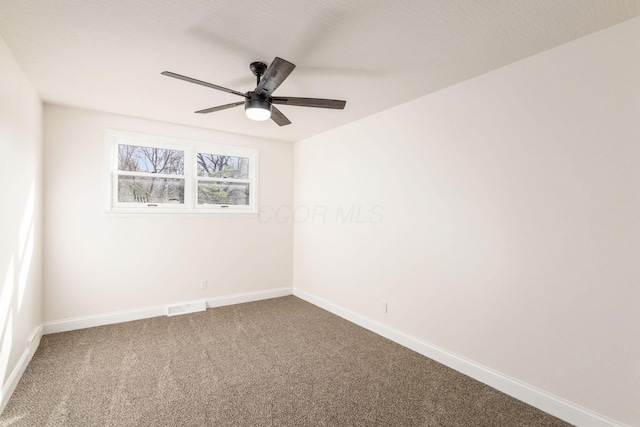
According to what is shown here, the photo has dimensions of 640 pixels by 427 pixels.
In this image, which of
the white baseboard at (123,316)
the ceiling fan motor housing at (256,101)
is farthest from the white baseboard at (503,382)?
the ceiling fan motor housing at (256,101)

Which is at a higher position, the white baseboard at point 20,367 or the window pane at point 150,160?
the window pane at point 150,160

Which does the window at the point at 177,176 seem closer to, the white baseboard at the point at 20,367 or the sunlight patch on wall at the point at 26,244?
the sunlight patch on wall at the point at 26,244

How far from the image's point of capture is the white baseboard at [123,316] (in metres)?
3.43

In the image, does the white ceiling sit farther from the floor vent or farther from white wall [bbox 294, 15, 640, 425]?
the floor vent

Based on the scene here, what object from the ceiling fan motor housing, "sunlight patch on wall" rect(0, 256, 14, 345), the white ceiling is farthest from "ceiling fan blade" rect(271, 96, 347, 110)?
"sunlight patch on wall" rect(0, 256, 14, 345)

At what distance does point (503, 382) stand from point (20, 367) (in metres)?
3.82

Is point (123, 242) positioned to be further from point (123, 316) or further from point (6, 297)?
point (6, 297)

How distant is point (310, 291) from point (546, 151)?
3.47 meters

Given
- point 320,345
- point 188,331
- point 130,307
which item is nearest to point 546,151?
point 320,345

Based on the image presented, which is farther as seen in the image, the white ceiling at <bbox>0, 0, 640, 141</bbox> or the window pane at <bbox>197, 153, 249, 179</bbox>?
the window pane at <bbox>197, 153, 249, 179</bbox>

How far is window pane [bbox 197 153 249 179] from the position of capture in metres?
4.40

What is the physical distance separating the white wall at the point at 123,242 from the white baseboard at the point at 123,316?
0.19 feet

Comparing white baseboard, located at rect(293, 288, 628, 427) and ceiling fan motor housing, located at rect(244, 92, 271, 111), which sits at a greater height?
ceiling fan motor housing, located at rect(244, 92, 271, 111)

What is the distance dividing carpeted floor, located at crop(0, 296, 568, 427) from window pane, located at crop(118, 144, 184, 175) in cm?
196
